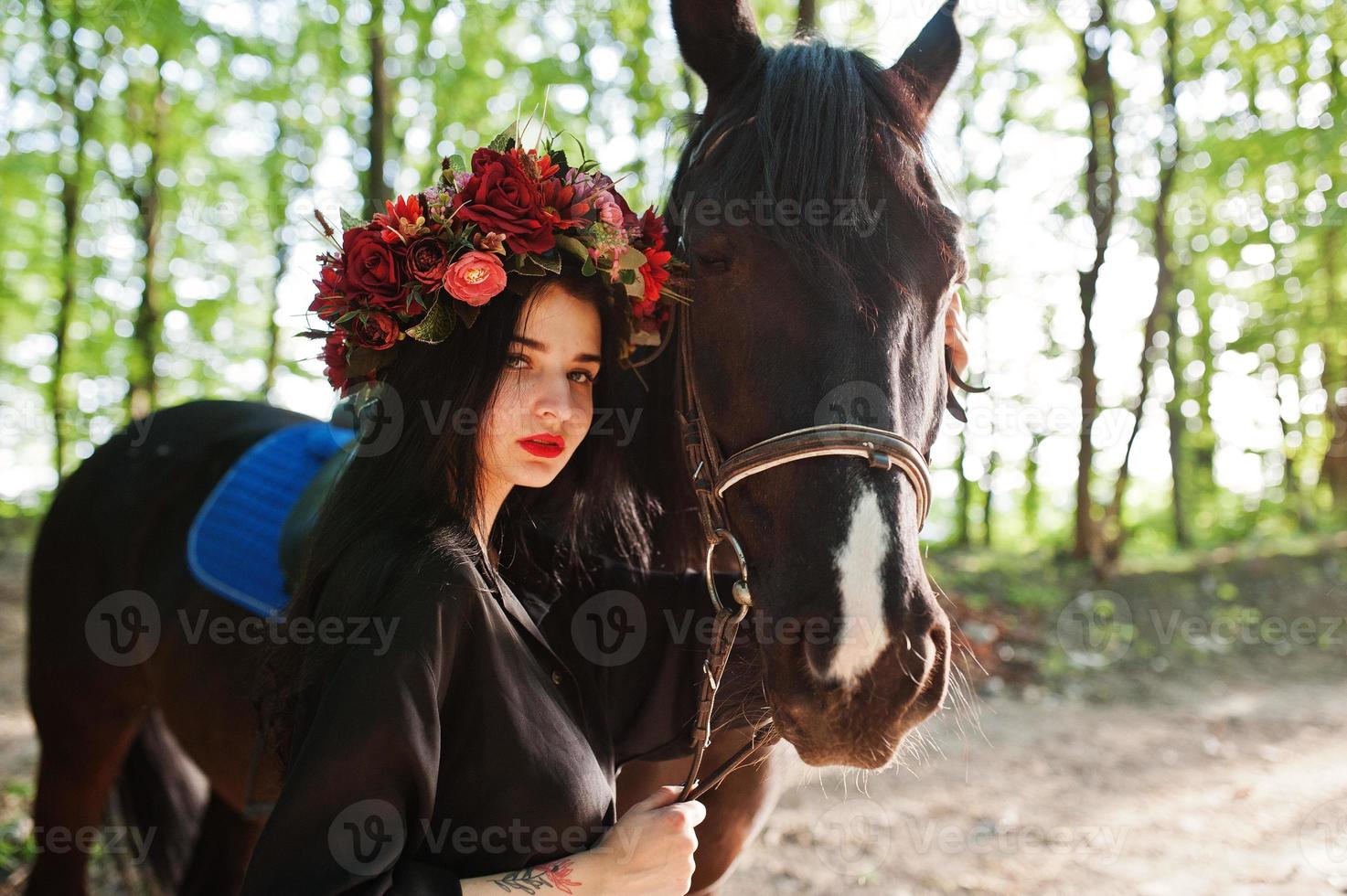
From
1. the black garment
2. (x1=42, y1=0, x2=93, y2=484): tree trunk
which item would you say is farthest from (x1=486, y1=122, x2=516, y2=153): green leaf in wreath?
(x1=42, y1=0, x2=93, y2=484): tree trunk

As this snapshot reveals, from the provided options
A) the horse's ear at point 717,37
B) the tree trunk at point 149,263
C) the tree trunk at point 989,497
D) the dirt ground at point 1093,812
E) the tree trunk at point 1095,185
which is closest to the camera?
the horse's ear at point 717,37

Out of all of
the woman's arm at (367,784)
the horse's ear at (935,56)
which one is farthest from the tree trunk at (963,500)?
the woman's arm at (367,784)

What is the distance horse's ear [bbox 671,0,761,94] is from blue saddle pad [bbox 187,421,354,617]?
1.62 meters

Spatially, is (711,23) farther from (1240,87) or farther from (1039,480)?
(1039,480)

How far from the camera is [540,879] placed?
128 cm

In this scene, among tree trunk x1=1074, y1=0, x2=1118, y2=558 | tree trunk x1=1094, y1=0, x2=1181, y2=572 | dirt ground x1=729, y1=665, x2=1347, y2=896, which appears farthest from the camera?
tree trunk x1=1094, y1=0, x2=1181, y2=572

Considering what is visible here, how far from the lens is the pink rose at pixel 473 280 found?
153 centimetres

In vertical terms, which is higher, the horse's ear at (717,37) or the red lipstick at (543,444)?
the horse's ear at (717,37)

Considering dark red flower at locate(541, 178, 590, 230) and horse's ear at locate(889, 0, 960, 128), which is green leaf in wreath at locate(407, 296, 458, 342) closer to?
dark red flower at locate(541, 178, 590, 230)

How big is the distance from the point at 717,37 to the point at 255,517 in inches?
77.4

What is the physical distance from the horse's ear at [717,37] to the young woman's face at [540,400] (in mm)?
732

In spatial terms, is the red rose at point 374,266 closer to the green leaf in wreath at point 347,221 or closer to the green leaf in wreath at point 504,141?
the green leaf in wreath at point 347,221

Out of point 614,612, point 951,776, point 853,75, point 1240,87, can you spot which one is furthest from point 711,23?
point 1240,87

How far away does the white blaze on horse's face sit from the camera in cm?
125
